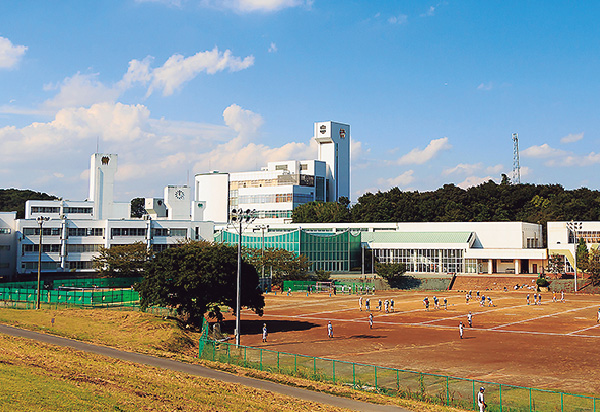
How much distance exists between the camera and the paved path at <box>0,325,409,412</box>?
2606 centimetres

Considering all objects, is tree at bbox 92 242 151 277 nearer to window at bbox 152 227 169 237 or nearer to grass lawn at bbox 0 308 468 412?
window at bbox 152 227 169 237

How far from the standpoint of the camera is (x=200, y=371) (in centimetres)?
3178

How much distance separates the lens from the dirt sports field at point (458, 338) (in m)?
35.0

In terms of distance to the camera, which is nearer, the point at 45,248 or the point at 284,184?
the point at 45,248

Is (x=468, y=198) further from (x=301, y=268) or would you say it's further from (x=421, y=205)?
(x=301, y=268)

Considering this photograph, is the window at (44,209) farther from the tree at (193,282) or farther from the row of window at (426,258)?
the tree at (193,282)

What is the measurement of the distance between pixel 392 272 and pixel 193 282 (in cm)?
6141

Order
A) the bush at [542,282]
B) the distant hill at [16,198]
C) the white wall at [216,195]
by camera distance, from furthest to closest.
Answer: the distant hill at [16,198] → the white wall at [216,195] → the bush at [542,282]

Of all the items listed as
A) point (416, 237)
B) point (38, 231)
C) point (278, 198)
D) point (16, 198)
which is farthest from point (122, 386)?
point (16, 198)

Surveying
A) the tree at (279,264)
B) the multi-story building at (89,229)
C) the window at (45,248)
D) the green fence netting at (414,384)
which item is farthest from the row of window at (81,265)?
the green fence netting at (414,384)

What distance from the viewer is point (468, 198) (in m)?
162

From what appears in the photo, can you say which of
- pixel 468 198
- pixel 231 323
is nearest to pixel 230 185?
pixel 468 198

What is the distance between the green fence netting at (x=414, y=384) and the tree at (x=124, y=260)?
63667mm

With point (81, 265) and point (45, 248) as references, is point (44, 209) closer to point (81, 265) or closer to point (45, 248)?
point (45, 248)
